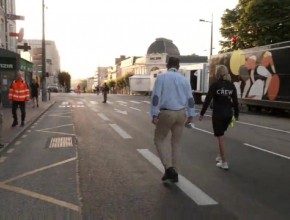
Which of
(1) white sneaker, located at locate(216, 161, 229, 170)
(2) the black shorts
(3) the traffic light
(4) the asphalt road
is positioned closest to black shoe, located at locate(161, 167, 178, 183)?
(4) the asphalt road

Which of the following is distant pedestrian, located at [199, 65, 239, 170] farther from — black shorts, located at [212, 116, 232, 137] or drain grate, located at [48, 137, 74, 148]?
drain grate, located at [48, 137, 74, 148]

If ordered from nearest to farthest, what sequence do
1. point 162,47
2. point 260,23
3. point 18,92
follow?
point 18,92, point 260,23, point 162,47

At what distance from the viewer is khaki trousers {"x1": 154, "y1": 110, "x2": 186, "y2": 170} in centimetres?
711

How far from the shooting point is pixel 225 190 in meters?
6.78

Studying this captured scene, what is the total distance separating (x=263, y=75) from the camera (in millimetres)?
23625

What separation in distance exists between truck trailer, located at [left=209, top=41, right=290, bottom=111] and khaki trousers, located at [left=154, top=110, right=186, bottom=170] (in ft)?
50.0

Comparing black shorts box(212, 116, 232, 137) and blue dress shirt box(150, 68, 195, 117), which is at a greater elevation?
blue dress shirt box(150, 68, 195, 117)

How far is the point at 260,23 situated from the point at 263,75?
51.4 feet

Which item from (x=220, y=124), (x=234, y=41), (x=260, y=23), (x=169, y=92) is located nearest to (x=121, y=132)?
(x=220, y=124)

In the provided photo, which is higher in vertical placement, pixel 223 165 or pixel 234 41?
pixel 234 41

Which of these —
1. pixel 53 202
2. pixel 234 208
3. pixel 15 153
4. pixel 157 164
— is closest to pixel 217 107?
pixel 157 164

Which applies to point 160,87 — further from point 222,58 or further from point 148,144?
point 222,58

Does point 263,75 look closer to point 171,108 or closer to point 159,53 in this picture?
point 171,108

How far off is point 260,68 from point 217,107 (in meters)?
16.0
